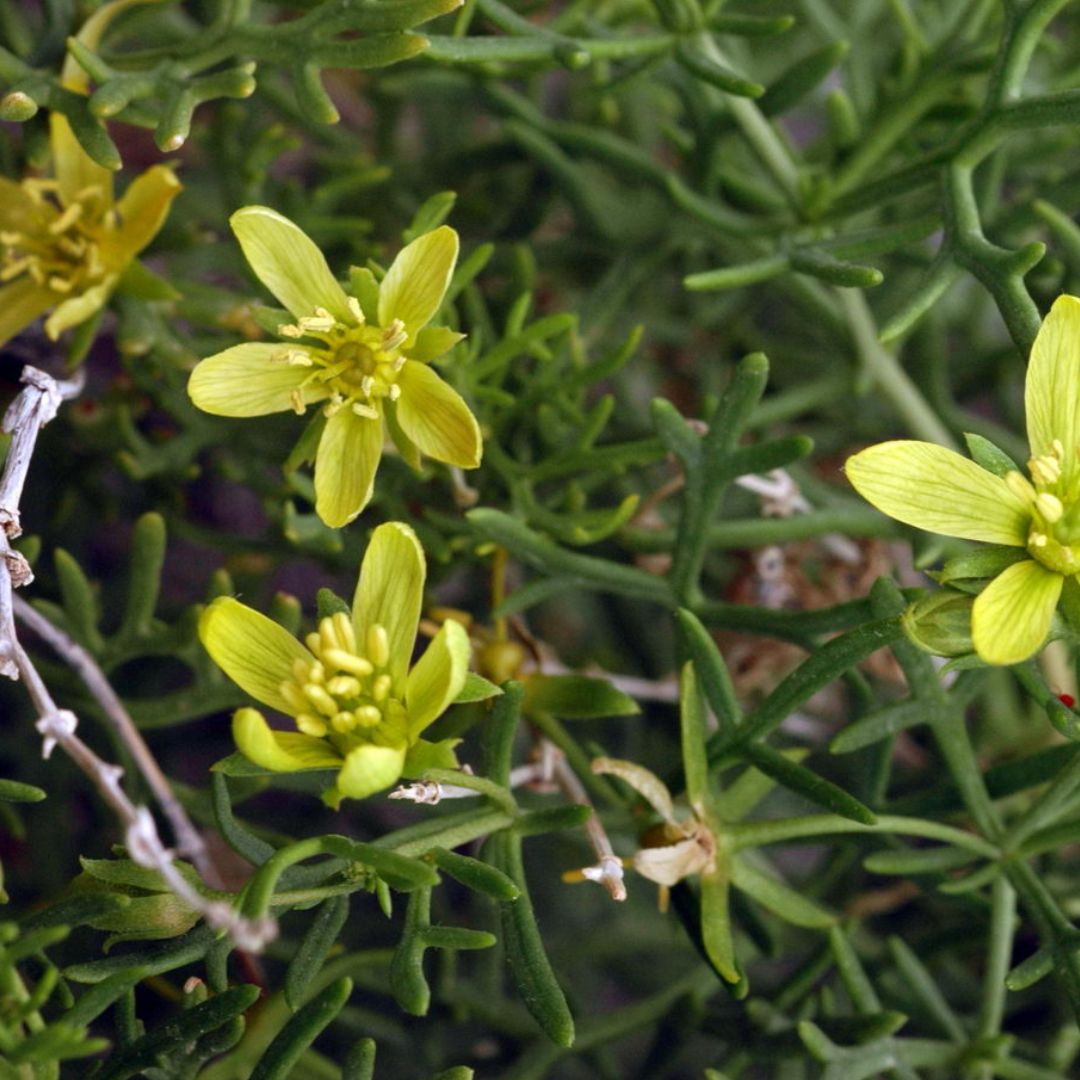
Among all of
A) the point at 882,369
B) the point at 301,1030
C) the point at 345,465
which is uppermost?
the point at 345,465

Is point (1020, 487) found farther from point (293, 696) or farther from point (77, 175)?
point (77, 175)

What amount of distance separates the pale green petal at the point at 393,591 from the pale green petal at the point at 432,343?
→ 222mm

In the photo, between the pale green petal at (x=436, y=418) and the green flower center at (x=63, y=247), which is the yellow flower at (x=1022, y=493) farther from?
the green flower center at (x=63, y=247)

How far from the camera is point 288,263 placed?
52.1 inches

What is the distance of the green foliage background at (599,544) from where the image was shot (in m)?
1.31

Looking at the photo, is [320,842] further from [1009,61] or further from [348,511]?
[1009,61]

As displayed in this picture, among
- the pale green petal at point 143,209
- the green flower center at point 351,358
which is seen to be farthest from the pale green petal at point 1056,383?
the pale green petal at point 143,209

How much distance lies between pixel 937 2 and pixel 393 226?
924 millimetres

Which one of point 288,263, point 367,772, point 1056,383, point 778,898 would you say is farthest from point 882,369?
point 367,772

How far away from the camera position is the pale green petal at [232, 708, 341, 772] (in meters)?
1.05

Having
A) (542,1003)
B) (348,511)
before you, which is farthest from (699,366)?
(542,1003)

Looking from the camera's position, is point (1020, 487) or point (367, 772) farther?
point (1020, 487)

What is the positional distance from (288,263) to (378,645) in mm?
409

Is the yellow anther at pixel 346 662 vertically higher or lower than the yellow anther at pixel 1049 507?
lower
